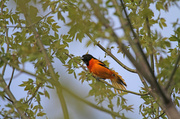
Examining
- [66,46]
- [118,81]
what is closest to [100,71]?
[118,81]

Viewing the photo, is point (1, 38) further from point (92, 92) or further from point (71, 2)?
point (92, 92)

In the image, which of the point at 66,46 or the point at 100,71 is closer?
the point at 66,46

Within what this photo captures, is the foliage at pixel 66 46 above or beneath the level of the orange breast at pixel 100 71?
beneath

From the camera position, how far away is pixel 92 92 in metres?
2.83

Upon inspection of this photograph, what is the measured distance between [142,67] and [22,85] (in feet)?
6.45

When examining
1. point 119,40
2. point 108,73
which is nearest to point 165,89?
point 119,40

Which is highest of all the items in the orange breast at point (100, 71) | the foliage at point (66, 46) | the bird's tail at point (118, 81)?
the orange breast at point (100, 71)

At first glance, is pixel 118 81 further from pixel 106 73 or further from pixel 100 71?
pixel 100 71

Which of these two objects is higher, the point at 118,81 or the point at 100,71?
the point at 100,71

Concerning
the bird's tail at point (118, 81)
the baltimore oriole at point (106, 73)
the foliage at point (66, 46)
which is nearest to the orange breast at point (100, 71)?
the baltimore oriole at point (106, 73)

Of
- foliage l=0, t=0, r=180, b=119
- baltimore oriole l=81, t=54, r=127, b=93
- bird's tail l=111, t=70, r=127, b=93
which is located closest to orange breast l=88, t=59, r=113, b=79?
baltimore oriole l=81, t=54, r=127, b=93

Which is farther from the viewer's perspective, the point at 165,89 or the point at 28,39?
the point at 28,39

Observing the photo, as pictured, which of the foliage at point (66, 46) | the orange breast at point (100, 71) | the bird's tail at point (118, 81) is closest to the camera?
the foliage at point (66, 46)

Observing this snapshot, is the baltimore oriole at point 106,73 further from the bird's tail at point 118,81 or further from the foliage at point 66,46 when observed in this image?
the foliage at point 66,46
